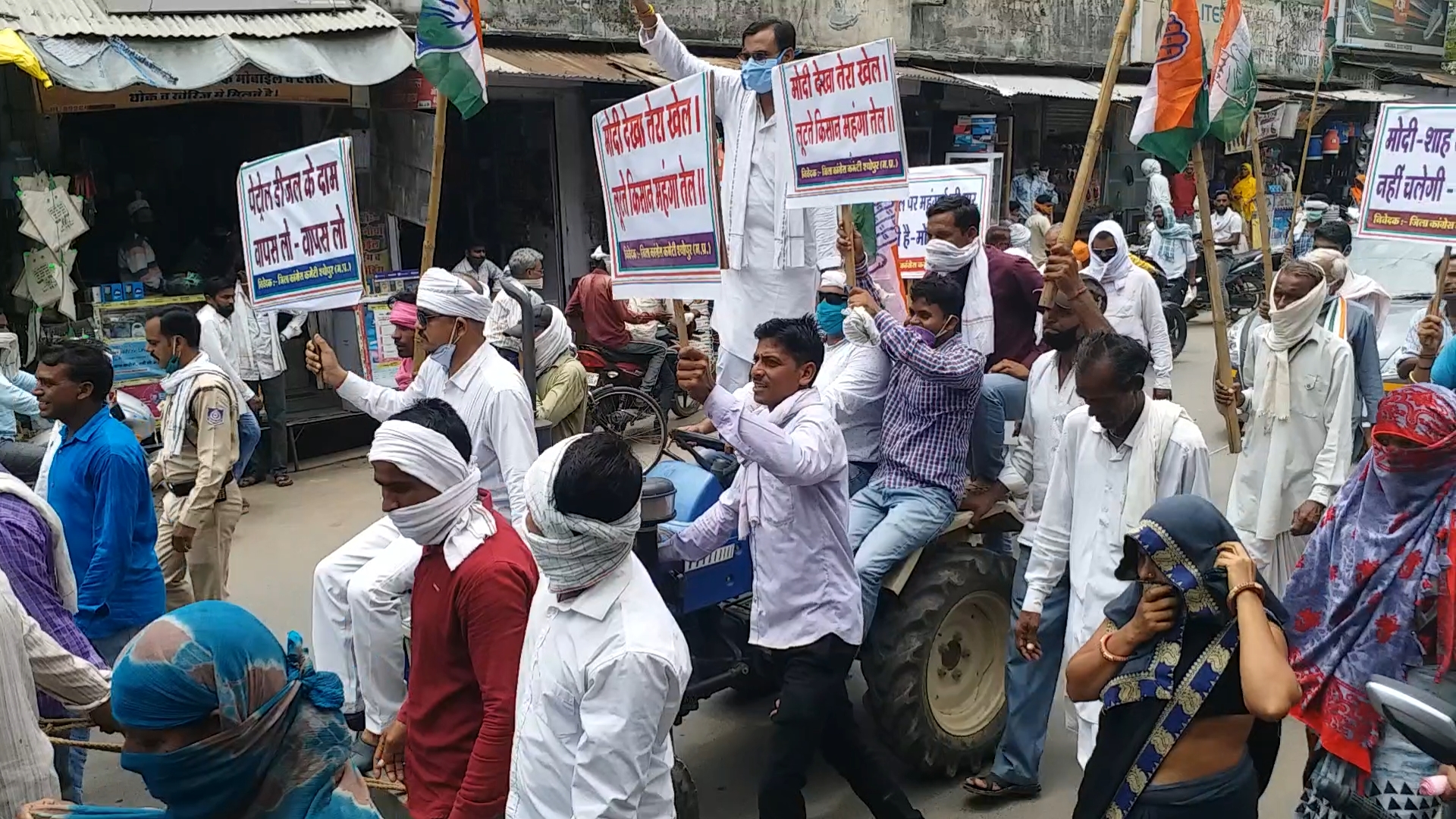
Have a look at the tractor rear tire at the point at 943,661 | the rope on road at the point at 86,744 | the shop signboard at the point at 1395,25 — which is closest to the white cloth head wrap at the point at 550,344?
the tractor rear tire at the point at 943,661

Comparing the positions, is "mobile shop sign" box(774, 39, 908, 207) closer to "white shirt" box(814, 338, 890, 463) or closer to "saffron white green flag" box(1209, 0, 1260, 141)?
"white shirt" box(814, 338, 890, 463)

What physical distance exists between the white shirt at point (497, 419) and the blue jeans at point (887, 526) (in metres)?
1.24

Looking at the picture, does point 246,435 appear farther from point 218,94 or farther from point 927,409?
point 218,94

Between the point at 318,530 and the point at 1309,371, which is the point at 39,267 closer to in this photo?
the point at 318,530

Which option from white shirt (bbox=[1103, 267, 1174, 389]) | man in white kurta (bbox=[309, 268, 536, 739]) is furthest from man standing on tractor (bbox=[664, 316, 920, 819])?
white shirt (bbox=[1103, 267, 1174, 389])

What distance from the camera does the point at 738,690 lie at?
5.59 metres

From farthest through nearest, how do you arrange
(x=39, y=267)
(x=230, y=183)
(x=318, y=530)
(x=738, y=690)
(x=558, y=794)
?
1. (x=230, y=183)
2. (x=39, y=267)
3. (x=318, y=530)
4. (x=738, y=690)
5. (x=558, y=794)

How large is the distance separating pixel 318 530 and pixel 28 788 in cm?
564

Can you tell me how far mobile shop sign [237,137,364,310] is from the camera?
526 cm

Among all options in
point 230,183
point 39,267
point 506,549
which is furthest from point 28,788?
point 230,183

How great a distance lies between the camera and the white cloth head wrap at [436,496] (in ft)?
9.99

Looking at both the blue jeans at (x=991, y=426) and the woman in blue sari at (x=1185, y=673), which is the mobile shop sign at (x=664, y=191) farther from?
the woman in blue sari at (x=1185, y=673)

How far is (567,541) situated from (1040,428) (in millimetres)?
2675

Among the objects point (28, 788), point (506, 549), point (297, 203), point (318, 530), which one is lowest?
point (318, 530)
